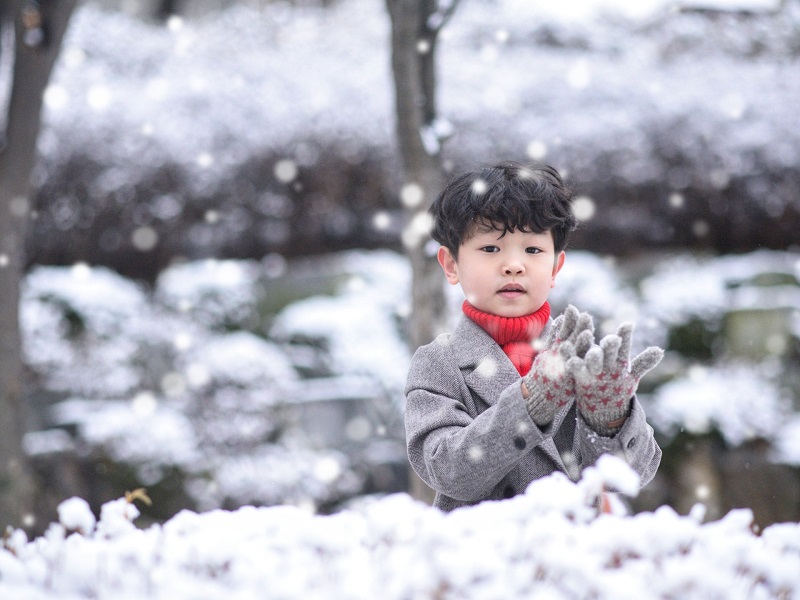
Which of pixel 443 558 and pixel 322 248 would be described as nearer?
pixel 443 558

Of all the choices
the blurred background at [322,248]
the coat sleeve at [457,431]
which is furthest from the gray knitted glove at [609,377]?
the blurred background at [322,248]

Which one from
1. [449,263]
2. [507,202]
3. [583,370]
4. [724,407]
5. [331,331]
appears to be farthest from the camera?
[331,331]

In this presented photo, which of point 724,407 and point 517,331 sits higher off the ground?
point 517,331

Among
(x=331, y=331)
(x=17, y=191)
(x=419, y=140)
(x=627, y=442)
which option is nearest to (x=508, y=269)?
(x=627, y=442)

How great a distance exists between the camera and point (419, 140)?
425cm

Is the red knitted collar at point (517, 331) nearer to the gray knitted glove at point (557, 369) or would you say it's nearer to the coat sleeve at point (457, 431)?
the coat sleeve at point (457, 431)

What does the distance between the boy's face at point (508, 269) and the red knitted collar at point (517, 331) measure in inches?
0.9

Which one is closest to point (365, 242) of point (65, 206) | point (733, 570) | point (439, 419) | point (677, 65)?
point (65, 206)

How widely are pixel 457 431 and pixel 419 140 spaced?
256 cm

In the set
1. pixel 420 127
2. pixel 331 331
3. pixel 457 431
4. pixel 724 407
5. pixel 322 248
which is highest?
pixel 420 127

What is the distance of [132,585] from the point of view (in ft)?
4.82

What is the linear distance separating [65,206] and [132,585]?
596 cm

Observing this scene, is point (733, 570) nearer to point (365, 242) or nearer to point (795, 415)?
point (795, 415)

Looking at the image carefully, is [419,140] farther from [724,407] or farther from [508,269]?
[724,407]
